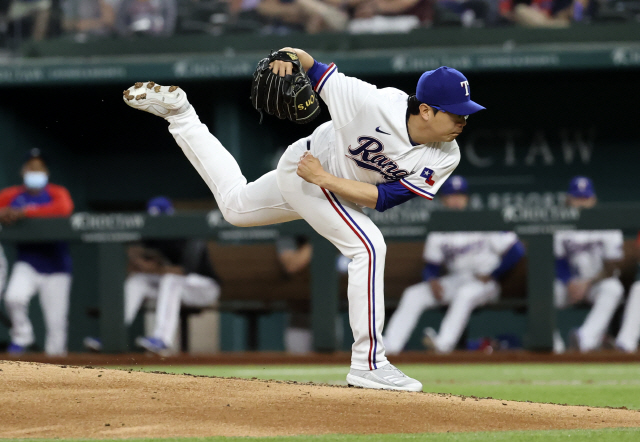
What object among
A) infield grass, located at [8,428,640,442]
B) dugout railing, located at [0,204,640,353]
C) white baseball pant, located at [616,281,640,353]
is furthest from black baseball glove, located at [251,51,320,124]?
white baseball pant, located at [616,281,640,353]

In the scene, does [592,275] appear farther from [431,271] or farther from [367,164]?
[367,164]

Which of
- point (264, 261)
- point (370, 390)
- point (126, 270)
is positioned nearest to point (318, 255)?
point (264, 261)

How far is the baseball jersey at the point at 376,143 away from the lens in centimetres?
416

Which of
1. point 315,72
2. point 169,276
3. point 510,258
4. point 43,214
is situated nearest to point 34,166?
point 43,214

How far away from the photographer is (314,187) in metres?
4.38

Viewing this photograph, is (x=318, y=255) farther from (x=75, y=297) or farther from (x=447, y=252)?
(x=75, y=297)

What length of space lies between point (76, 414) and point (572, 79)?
8369mm

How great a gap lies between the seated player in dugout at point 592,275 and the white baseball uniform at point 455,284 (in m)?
0.47

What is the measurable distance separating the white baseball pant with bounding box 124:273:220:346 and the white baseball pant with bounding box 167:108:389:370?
345 centimetres

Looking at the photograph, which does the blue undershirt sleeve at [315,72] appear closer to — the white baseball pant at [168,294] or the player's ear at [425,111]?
the player's ear at [425,111]

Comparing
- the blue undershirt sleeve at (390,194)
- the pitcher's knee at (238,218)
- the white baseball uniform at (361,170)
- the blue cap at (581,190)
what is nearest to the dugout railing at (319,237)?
the blue cap at (581,190)

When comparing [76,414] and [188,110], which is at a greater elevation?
[188,110]

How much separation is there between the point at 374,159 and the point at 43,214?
4865mm

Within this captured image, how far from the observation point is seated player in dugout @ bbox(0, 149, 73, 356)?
322 inches
